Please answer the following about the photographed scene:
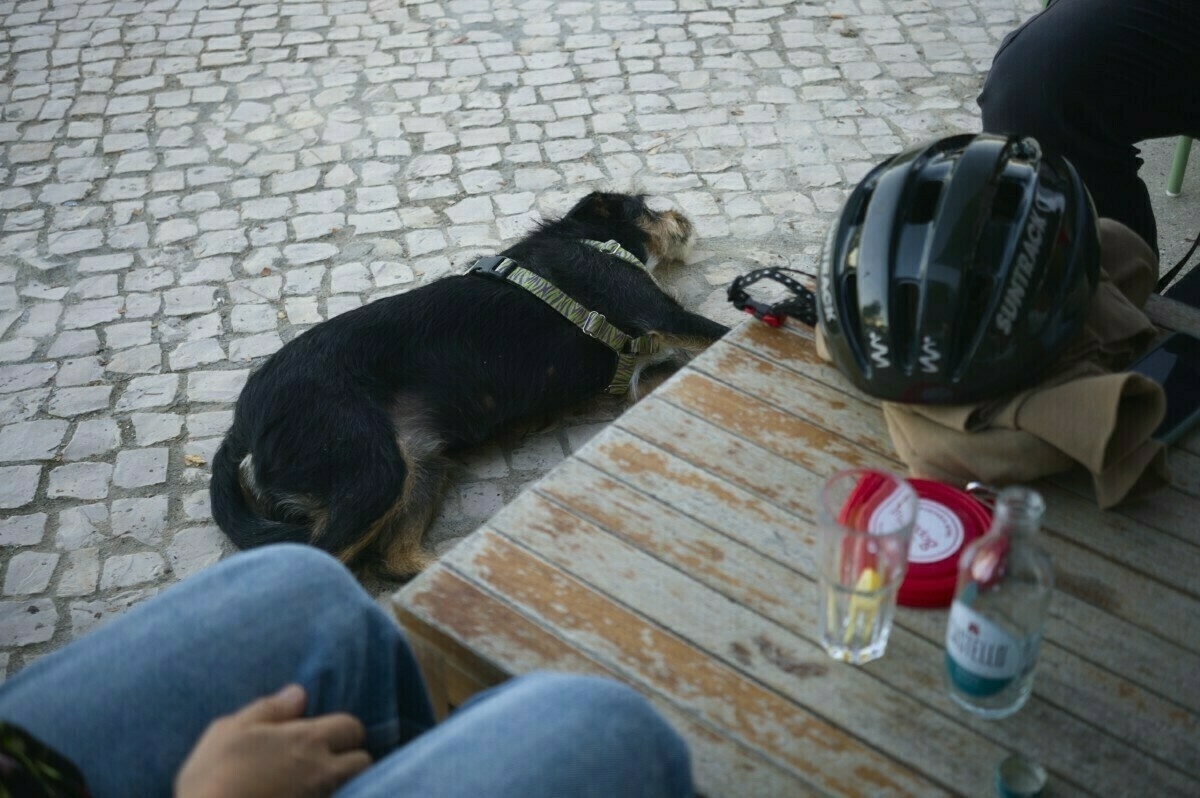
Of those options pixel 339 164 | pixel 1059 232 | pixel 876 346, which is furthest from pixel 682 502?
pixel 339 164

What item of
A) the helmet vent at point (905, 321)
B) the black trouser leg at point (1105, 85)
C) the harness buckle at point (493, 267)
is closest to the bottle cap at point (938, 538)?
the helmet vent at point (905, 321)

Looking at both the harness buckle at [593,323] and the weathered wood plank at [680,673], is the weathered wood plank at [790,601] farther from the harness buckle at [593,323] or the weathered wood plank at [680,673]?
the harness buckle at [593,323]

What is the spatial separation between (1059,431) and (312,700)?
1360 millimetres

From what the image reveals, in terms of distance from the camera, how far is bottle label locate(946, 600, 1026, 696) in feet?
5.07

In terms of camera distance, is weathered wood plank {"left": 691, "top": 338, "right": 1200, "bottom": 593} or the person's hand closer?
the person's hand

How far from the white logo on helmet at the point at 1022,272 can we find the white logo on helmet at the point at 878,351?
0.21m

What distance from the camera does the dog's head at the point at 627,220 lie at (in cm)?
436

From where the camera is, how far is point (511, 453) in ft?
12.9

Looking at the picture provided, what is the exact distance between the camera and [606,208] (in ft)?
14.5

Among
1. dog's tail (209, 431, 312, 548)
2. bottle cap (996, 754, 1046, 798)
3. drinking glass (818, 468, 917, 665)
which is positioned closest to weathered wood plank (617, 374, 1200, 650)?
drinking glass (818, 468, 917, 665)

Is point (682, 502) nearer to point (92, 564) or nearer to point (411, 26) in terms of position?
point (92, 564)

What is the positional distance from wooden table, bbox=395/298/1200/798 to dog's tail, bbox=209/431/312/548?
150 cm

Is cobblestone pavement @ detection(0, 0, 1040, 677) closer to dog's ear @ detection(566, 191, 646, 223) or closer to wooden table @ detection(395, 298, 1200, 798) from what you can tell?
dog's ear @ detection(566, 191, 646, 223)

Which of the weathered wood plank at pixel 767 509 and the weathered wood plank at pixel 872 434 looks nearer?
the weathered wood plank at pixel 767 509
